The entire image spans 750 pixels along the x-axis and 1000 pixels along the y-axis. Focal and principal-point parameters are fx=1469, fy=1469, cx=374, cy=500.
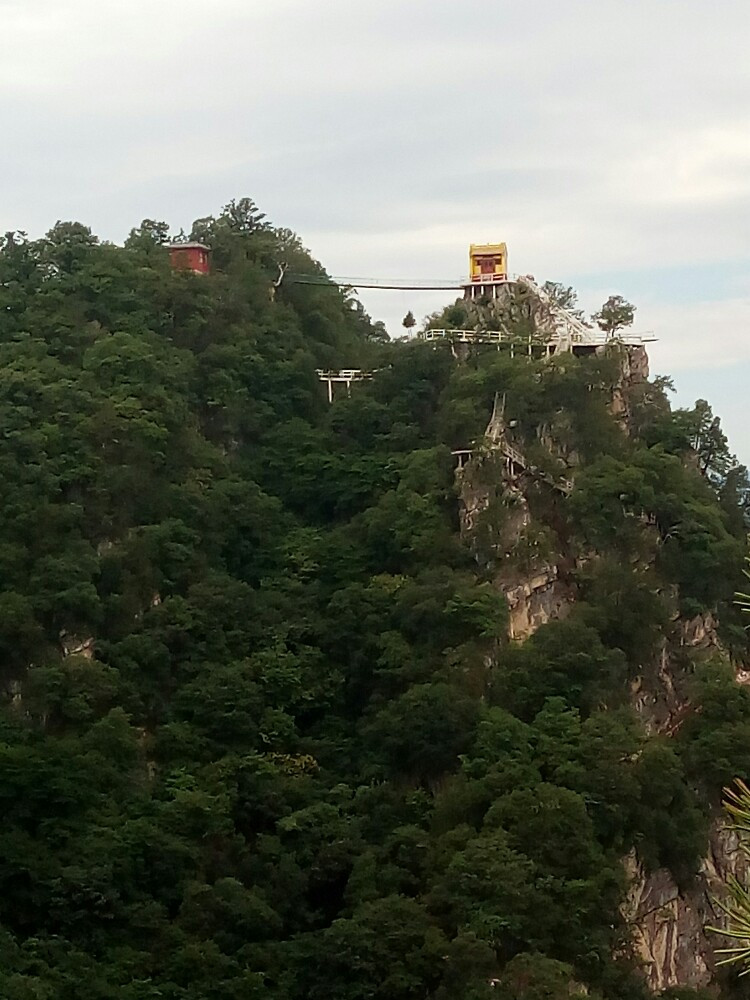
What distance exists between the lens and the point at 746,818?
2949 mm

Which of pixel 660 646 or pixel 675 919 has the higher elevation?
pixel 660 646

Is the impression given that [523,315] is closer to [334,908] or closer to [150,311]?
[150,311]

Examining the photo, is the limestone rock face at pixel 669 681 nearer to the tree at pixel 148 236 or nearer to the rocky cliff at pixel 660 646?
the rocky cliff at pixel 660 646

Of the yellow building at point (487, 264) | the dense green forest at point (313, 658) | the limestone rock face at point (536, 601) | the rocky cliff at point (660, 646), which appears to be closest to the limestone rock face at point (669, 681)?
the rocky cliff at point (660, 646)

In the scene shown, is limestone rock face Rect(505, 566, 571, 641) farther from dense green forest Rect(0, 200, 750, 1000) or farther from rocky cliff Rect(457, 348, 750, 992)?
dense green forest Rect(0, 200, 750, 1000)

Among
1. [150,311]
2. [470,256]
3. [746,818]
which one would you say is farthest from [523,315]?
[746,818]

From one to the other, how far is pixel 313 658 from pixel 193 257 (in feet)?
22.9

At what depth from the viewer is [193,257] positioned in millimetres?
21188

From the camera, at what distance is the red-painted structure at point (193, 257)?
69.5 ft

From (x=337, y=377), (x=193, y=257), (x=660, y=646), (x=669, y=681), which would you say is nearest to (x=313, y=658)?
(x=660, y=646)

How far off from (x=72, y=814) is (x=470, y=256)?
10.1 meters

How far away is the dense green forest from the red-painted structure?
1.46 ft

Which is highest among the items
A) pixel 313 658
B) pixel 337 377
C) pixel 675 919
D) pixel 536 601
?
pixel 337 377

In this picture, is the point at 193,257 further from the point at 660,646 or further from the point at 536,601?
the point at 660,646
